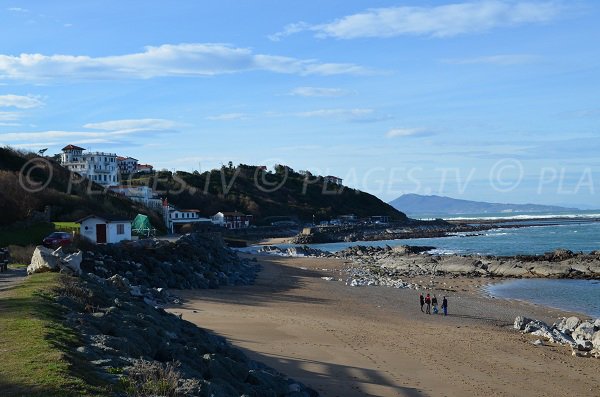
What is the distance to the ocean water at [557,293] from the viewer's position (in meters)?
A: 29.0

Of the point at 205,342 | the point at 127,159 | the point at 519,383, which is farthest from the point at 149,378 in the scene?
the point at 127,159

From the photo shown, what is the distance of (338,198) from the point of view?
165250 mm

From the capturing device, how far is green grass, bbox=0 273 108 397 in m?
7.07

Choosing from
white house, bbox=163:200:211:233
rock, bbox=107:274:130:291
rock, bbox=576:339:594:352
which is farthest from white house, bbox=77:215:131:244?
→ white house, bbox=163:200:211:233

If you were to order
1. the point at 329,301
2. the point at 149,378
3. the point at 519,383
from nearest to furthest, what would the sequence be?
1. the point at 149,378
2. the point at 519,383
3. the point at 329,301

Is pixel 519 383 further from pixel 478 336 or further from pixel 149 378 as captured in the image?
pixel 149 378

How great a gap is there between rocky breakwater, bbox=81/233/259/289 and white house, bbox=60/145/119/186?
6908 centimetres

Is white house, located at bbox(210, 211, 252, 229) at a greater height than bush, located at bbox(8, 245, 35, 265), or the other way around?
white house, located at bbox(210, 211, 252, 229)

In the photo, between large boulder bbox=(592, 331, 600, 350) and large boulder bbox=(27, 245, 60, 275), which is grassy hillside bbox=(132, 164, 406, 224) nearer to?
large boulder bbox=(27, 245, 60, 275)

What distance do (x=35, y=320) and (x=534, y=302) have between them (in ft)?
84.1

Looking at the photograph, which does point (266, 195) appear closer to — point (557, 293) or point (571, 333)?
point (557, 293)

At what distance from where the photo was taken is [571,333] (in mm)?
20609

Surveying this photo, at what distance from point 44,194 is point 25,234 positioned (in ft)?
45.4

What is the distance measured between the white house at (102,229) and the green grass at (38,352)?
25.1 m
